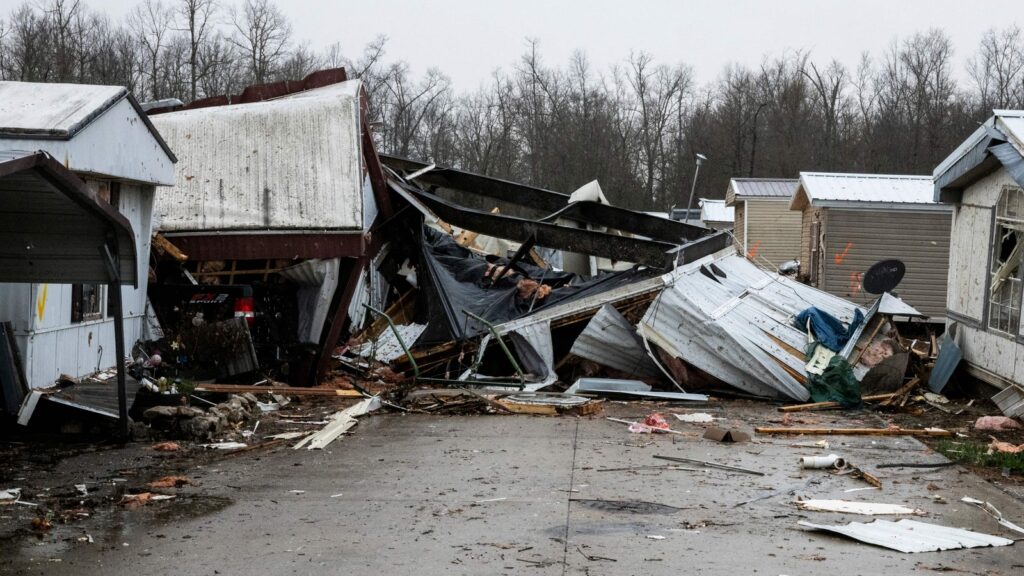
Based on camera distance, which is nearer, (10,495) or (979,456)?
(10,495)

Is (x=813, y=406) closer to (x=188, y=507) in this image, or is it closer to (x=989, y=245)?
→ (x=989, y=245)

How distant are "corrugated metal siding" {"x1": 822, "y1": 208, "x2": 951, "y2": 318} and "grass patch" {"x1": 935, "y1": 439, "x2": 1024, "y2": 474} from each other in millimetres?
15777

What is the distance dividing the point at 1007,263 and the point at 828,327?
9.20 feet

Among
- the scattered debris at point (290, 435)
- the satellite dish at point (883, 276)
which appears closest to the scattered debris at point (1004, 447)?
the scattered debris at point (290, 435)

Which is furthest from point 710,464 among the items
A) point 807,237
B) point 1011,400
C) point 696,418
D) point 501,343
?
point 807,237

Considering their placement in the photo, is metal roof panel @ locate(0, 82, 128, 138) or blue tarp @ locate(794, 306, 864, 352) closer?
metal roof panel @ locate(0, 82, 128, 138)

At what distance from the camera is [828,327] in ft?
50.0

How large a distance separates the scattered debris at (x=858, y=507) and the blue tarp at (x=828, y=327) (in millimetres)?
7163

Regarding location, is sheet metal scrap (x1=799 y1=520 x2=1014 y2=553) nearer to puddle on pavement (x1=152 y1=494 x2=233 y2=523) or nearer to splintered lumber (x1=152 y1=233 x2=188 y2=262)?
puddle on pavement (x1=152 y1=494 x2=233 y2=523)

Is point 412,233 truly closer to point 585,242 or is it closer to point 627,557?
point 585,242

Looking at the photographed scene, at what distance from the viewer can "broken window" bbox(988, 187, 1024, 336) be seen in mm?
12852

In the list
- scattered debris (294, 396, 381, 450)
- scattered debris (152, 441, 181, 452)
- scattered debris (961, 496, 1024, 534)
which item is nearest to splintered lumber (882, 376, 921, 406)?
scattered debris (961, 496, 1024, 534)

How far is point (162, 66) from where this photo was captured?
47562 millimetres

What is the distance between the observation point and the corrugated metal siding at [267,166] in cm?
1411
